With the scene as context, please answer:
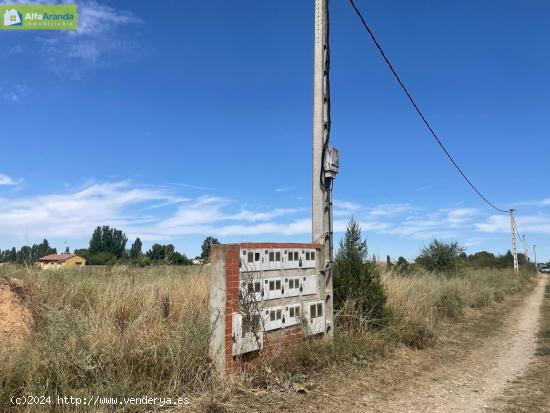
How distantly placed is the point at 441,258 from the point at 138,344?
2903 cm

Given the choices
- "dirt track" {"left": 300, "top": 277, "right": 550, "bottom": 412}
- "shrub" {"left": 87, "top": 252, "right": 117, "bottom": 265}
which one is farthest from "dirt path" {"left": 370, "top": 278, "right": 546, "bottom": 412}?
"shrub" {"left": 87, "top": 252, "right": 117, "bottom": 265}

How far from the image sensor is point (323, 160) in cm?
892

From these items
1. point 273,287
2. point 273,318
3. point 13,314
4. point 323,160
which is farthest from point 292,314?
point 13,314

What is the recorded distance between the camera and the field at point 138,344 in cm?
492

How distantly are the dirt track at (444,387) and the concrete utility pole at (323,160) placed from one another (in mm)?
1940

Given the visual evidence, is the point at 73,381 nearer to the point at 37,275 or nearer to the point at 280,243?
the point at 280,243

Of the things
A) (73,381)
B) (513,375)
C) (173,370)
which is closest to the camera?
(73,381)

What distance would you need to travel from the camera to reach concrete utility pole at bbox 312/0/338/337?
884 centimetres

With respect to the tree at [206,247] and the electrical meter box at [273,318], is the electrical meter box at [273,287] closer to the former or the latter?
the electrical meter box at [273,318]

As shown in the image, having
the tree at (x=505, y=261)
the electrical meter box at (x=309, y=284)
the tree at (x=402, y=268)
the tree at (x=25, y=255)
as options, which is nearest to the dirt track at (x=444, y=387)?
the electrical meter box at (x=309, y=284)

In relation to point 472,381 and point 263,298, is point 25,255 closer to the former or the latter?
point 263,298

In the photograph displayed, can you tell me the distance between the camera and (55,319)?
5.69 m

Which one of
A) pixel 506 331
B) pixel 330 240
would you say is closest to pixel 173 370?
pixel 330 240

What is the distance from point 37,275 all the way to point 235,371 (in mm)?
5454
